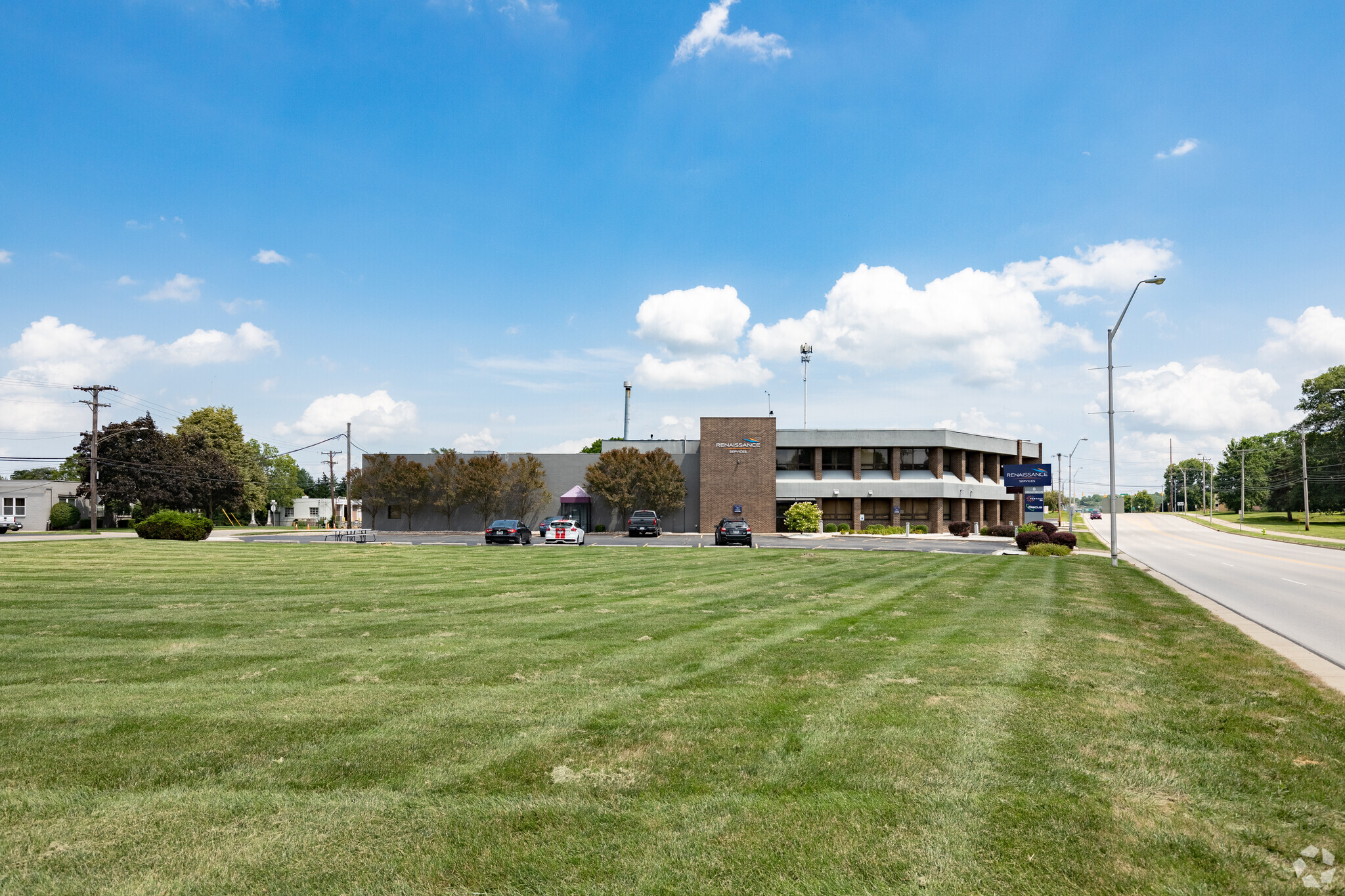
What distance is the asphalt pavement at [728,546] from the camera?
36.3 metres

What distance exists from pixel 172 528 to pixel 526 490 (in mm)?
27993

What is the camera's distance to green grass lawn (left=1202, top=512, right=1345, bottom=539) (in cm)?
6594

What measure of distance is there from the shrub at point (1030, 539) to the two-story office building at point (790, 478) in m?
25.9

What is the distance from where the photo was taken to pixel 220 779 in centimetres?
507

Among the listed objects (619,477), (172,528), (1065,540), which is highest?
(619,477)

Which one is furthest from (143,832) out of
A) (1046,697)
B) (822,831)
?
(1046,697)

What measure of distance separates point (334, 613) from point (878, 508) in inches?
2203

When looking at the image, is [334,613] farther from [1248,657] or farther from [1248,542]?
[1248,542]

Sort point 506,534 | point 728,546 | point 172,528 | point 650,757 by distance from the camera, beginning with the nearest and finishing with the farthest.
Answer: point 650,757
point 728,546
point 172,528
point 506,534

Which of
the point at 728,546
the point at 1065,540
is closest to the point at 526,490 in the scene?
the point at 728,546

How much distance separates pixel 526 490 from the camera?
62.6 metres

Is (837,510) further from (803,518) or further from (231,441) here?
(231,441)

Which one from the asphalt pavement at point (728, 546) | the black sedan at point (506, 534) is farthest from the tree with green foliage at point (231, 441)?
the black sedan at point (506, 534)

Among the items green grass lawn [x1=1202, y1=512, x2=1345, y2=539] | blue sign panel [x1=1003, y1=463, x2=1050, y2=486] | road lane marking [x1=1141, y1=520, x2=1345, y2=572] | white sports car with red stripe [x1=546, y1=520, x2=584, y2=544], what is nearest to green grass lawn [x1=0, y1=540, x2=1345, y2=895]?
road lane marking [x1=1141, y1=520, x2=1345, y2=572]
